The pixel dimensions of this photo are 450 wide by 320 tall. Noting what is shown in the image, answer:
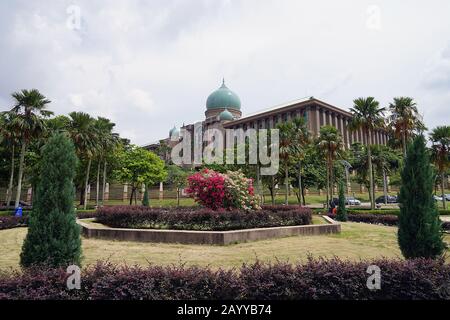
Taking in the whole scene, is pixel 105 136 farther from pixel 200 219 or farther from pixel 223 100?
pixel 223 100

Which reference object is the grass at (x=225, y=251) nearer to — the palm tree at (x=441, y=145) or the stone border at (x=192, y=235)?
the stone border at (x=192, y=235)

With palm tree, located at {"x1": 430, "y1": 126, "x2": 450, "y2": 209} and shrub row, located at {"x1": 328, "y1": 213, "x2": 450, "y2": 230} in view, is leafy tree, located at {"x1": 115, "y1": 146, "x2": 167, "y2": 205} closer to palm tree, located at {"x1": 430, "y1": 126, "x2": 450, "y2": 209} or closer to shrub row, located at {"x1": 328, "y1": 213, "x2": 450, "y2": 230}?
shrub row, located at {"x1": 328, "y1": 213, "x2": 450, "y2": 230}

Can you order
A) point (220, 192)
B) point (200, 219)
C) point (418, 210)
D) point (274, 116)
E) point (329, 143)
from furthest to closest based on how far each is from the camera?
point (274, 116) → point (329, 143) → point (220, 192) → point (200, 219) → point (418, 210)

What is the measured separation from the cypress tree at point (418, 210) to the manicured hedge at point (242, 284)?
8.17ft

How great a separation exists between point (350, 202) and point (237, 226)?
42.8m

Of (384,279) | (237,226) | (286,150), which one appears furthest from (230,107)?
(384,279)

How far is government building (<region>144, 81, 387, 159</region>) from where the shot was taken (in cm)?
7775

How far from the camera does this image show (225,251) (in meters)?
11.1

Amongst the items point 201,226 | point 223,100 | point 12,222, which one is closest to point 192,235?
point 201,226

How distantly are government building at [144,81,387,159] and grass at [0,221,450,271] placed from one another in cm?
5872

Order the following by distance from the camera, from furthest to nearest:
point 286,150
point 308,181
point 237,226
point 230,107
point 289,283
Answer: point 230,107
point 308,181
point 286,150
point 237,226
point 289,283

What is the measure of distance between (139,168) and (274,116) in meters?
46.0

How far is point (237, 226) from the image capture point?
14.6 metres
